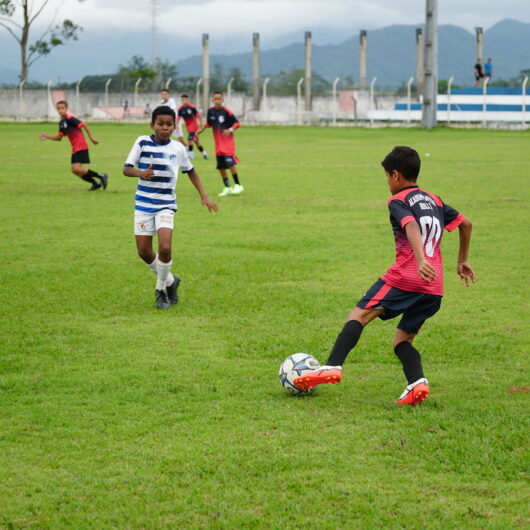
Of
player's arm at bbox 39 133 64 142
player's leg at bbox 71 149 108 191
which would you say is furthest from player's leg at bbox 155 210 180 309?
player's leg at bbox 71 149 108 191

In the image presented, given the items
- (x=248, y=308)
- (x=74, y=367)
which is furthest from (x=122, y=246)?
(x=74, y=367)

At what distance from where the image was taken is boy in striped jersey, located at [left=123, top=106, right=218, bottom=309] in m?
7.90

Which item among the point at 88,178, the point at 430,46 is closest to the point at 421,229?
the point at 88,178

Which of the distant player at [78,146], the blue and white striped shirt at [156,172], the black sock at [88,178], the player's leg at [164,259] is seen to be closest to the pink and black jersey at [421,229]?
the player's leg at [164,259]

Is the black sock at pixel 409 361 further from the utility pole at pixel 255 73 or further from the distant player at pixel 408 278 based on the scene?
the utility pole at pixel 255 73

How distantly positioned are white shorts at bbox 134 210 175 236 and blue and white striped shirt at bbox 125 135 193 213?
46 mm

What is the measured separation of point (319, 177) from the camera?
19.3 meters

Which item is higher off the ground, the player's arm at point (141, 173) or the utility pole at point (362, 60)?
the utility pole at point (362, 60)

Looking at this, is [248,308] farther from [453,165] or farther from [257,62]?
[257,62]

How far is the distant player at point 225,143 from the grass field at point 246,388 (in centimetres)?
381

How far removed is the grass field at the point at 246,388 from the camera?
3.89 metres

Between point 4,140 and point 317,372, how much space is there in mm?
29797

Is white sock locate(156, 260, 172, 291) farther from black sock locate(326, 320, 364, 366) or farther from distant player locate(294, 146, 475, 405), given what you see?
black sock locate(326, 320, 364, 366)

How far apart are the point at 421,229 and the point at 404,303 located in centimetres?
47
